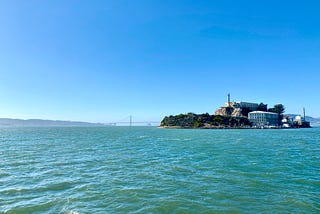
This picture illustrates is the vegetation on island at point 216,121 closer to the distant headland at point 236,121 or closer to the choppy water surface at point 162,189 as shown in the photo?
the distant headland at point 236,121

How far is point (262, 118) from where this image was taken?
17900 cm

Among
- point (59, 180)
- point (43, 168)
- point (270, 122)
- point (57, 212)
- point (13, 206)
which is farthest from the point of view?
point (270, 122)

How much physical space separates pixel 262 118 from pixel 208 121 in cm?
4577

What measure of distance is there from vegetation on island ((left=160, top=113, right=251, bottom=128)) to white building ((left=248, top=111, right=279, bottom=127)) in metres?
5.97

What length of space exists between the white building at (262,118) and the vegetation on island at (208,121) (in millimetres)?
5970

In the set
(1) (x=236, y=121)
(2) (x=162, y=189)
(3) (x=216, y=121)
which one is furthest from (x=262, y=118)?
(2) (x=162, y=189)

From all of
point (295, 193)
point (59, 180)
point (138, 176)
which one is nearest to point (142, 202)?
point (138, 176)

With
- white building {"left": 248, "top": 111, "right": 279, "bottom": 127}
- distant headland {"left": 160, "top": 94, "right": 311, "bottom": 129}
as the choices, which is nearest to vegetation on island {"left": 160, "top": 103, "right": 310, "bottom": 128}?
distant headland {"left": 160, "top": 94, "right": 311, "bottom": 129}

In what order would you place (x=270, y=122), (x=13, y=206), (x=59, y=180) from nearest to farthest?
1. (x=13, y=206)
2. (x=59, y=180)
3. (x=270, y=122)

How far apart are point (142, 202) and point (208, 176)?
7.02m

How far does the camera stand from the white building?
17762 centimetres

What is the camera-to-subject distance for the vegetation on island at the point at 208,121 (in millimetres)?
171500

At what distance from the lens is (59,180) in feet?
52.5

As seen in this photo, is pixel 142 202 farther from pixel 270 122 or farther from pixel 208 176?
pixel 270 122
